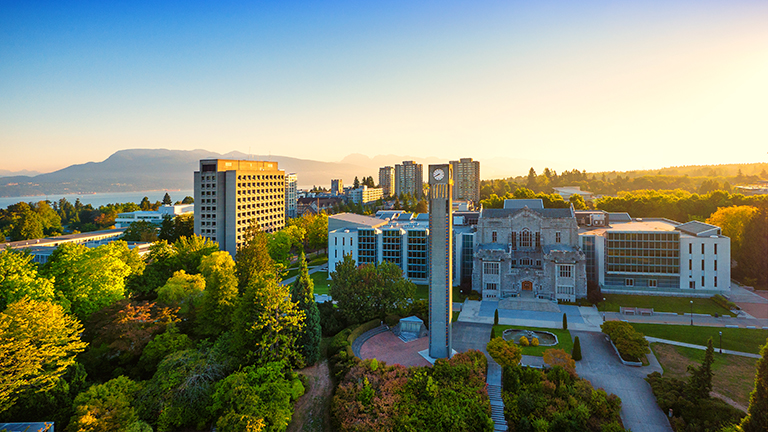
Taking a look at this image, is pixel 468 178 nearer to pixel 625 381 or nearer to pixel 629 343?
pixel 629 343

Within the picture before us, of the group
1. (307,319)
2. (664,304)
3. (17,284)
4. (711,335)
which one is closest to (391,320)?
(307,319)

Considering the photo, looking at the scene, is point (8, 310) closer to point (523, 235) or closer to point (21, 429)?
point (21, 429)

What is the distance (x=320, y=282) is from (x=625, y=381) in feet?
140

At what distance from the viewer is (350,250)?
203 feet

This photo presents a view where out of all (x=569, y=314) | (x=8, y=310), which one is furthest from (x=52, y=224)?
(x=569, y=314)

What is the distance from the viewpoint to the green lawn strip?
55969 mm

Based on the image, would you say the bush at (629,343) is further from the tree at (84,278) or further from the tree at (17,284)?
the tree at (17,284)

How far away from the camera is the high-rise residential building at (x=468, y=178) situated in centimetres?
17625

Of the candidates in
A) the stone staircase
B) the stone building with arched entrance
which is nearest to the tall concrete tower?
the stone staircase

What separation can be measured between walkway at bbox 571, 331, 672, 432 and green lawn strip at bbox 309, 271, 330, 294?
33.4 metres

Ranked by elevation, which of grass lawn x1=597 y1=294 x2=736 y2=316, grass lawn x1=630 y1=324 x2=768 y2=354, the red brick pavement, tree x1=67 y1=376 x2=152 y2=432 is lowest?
the red brick pavement

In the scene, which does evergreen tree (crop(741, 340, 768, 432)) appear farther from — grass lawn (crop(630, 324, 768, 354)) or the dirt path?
grass lawn (crop(630, 324, 768, 354))

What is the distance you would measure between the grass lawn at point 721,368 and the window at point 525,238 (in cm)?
2220

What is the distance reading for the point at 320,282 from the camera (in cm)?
6031
